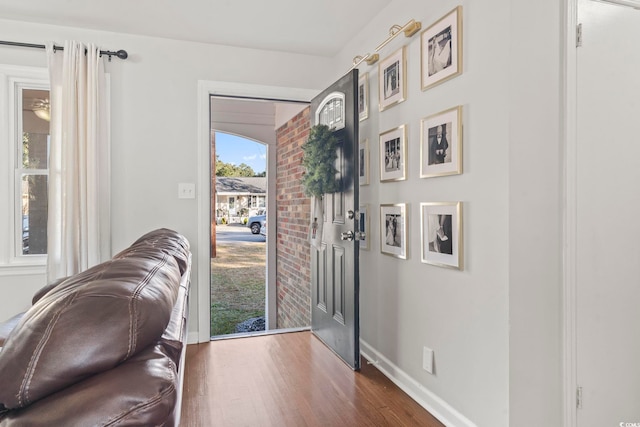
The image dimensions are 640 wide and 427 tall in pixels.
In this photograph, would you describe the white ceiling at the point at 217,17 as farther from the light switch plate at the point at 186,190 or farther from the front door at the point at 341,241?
the light switch plate at the point at 186,190

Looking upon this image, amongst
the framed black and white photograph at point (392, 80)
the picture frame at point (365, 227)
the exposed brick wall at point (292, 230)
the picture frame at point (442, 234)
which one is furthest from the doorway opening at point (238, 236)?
the picture frame at point (442, 234)

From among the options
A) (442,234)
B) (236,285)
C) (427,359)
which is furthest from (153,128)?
(236,285)

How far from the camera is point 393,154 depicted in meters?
2.56

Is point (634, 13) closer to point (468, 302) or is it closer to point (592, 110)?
point (592, 110)

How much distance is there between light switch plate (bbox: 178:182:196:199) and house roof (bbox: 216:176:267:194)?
5147 millimetres

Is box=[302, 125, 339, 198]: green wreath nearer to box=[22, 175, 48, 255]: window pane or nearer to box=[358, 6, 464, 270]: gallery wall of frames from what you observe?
box=[358, 6, 464, 270]: gallery wall of frames

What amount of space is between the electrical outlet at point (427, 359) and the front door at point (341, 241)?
55cm

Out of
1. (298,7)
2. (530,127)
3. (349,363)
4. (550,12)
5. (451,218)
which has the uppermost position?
(298,7)

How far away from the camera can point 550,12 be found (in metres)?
1.64

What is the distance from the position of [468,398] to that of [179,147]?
108 inches

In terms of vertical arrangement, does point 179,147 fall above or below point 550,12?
below

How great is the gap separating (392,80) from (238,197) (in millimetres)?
6876

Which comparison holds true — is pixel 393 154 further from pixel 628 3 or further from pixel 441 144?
pixel 628 3

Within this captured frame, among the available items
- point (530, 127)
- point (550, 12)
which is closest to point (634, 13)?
point (550, 12)
